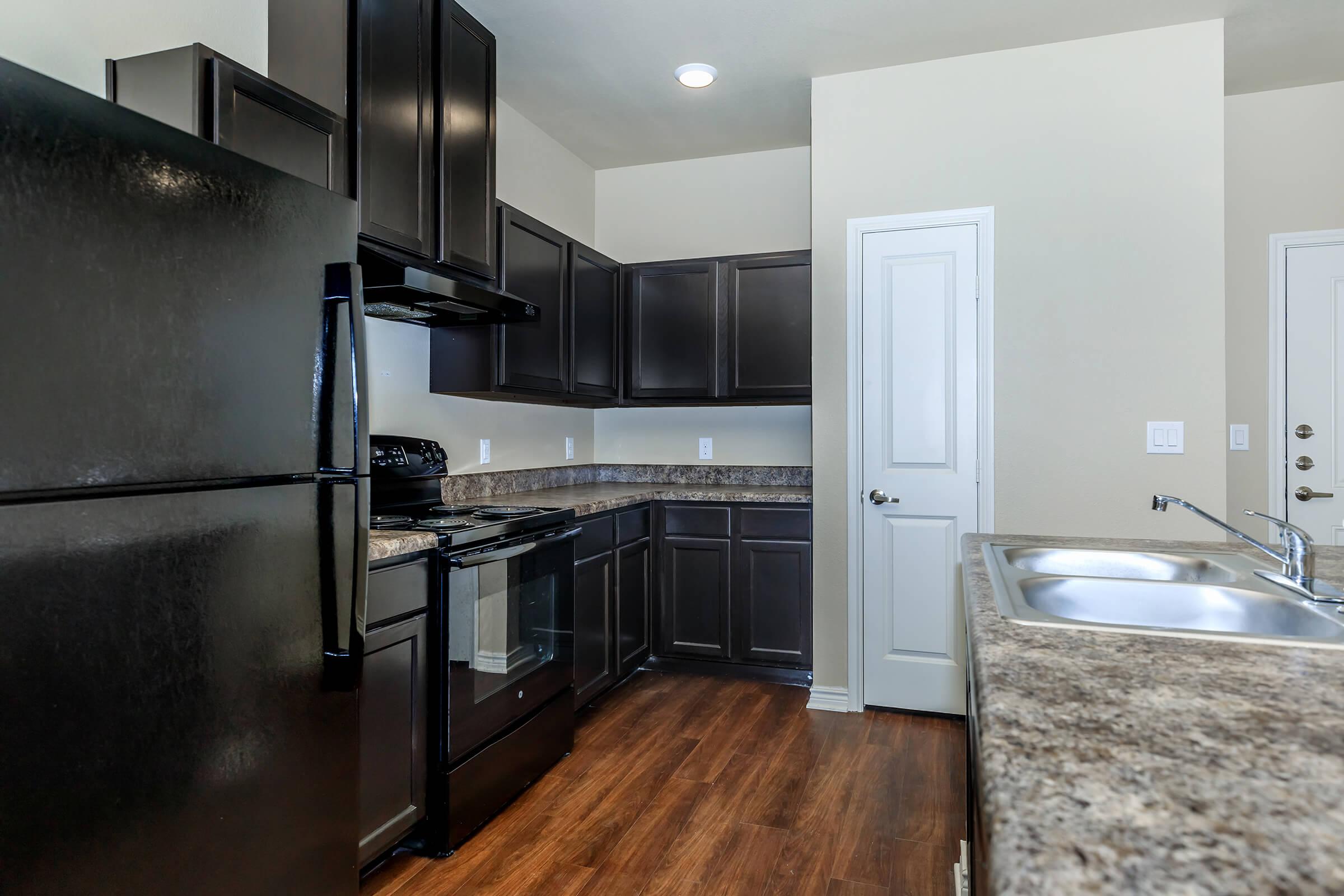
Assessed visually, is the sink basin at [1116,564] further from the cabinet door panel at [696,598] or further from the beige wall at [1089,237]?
the cabinet door panel at [696,598]

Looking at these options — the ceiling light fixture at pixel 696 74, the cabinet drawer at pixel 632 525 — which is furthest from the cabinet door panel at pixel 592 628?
the ceiling light fixture at pixel 696 74

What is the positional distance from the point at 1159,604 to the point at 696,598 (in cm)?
237

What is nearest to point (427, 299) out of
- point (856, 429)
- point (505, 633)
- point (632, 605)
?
point (505, 633)

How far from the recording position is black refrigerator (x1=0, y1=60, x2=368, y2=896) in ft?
3.28

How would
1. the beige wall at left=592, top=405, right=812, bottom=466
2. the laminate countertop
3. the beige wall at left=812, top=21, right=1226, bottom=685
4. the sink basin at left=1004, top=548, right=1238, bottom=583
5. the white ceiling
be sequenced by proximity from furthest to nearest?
the beige wall at left=592, top=405, right=812, bottom=466 < the laminate countertop < the beige wall at left=812, top=21, right=1226, bottom=685 < the white ceiling < the sink basin at left=1004, top=548, right=1238, bottom=583

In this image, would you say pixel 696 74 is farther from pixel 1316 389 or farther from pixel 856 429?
pixel 1316 389

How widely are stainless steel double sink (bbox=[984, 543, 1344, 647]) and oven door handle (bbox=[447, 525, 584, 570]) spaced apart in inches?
52.7

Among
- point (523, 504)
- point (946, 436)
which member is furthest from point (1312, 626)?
point (523, 504)

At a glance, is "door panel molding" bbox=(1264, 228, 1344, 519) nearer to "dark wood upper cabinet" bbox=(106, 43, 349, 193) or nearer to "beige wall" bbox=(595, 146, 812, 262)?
"beige wall" bbox=(595, 146, 812, 262)

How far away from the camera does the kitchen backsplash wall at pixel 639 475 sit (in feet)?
11.4

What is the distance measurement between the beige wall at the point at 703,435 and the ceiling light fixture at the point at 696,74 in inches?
64.7

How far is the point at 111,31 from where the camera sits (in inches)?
68.6

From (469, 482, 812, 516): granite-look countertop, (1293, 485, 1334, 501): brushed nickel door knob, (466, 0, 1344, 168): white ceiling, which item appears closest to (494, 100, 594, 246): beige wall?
(466, 0, 1344, 168): white ceiling

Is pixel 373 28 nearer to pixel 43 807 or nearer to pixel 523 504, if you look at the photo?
pixel 523 504
